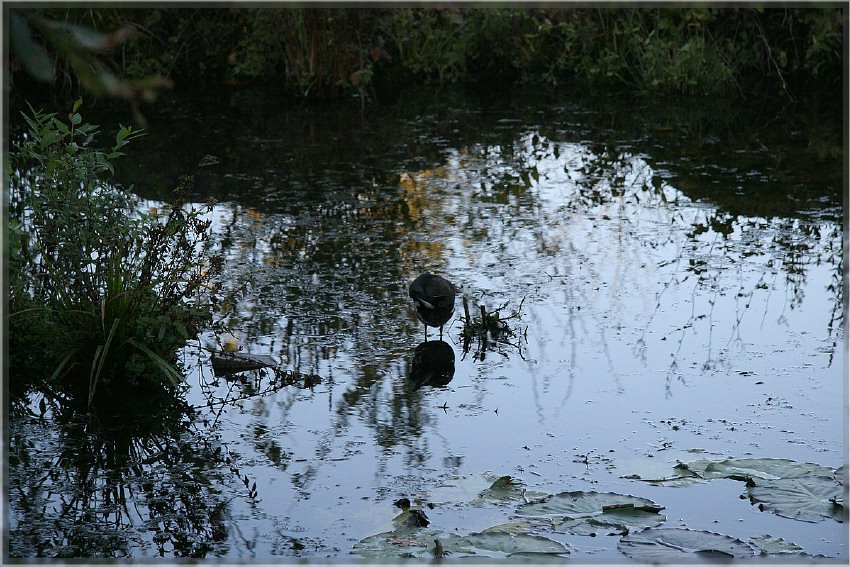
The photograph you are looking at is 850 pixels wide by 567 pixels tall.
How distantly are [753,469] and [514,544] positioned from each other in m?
1.03

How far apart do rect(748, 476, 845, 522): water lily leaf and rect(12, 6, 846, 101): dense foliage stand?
25.0 ft

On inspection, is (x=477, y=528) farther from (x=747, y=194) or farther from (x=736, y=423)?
(x=747, y=194)

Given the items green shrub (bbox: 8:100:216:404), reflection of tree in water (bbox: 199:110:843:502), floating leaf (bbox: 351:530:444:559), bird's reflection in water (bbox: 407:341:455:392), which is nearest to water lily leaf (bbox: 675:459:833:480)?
reflection of tree in water (bbox: 199:110:843:502)

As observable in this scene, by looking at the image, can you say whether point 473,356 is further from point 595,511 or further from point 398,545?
point 398,545

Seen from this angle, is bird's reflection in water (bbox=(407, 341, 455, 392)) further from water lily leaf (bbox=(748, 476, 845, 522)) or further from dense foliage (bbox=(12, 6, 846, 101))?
dense foliage (bbox=(12, 6, 846, 101))

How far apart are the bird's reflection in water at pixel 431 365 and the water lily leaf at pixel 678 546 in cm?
145

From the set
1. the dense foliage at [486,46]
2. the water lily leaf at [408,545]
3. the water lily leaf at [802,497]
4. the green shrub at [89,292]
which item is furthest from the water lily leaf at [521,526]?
the dense foliage at [486,46]

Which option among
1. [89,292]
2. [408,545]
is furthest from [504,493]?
[89,292]

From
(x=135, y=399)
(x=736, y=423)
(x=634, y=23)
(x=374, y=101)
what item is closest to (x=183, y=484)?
(x=135, y=399)

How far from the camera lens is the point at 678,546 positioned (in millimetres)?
3094

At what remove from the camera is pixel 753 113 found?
33.6 feet

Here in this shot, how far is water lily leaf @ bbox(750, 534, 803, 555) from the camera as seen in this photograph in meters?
3.09

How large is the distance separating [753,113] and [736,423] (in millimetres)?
6934

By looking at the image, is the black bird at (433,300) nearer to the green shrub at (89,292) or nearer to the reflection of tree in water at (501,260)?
the reflection of tree in water at (501,260)
